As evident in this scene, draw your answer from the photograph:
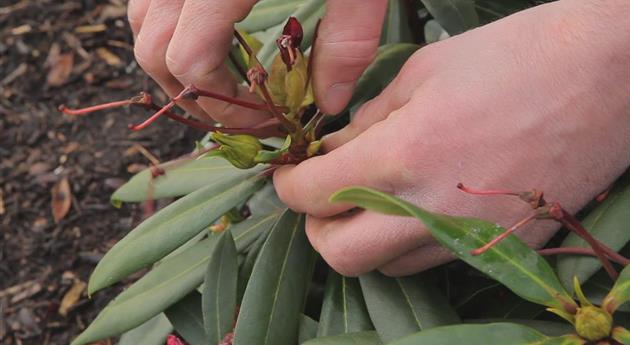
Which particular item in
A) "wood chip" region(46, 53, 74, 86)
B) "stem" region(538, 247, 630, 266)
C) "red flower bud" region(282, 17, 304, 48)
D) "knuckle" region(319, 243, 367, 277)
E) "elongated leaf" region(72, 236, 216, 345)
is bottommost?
"wood chip" region(46, 53, 74, 86)

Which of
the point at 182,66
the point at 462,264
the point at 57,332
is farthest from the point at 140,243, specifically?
the point at 57,332

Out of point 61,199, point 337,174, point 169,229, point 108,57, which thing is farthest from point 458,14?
point 108,57

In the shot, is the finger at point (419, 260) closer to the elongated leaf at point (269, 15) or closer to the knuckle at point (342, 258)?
the knuckle at point (342, 258)

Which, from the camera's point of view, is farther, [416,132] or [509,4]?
[509,4]

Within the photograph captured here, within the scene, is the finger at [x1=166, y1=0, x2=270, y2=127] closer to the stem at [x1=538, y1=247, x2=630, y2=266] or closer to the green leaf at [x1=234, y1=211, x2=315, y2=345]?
the green leaf at [x1=234, y1=211, x2=315, y2=345]

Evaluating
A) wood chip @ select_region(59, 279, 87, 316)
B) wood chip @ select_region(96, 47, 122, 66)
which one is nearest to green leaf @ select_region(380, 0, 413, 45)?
wood chip @ select_region(59, 279, 87, 316)

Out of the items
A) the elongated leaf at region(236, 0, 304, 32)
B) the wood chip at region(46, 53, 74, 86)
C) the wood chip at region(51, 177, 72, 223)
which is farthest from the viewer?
the wood chip at region(46, 53, 74, 86)

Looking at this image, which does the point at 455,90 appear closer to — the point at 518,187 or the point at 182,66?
the point at 518,187

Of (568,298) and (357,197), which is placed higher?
(357,197)
